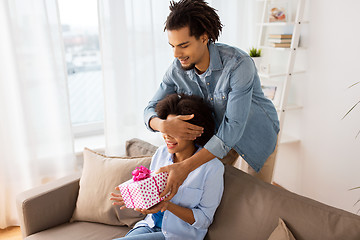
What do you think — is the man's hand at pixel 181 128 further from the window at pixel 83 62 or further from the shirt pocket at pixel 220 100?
the window at pixel 83 62

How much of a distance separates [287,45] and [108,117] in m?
1.44

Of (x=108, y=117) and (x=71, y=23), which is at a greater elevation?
(x=71, y=23)

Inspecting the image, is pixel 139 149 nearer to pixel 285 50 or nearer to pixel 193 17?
pixel 193 17

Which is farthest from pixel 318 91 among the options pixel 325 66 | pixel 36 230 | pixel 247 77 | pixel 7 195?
pixel 7 195

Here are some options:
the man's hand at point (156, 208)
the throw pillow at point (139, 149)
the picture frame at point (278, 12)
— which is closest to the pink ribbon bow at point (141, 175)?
the man's hand at point (156, 208)

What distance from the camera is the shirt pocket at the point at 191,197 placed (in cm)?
149

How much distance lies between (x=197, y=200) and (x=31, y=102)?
156 cm

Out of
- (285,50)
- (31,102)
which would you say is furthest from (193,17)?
(31,102)

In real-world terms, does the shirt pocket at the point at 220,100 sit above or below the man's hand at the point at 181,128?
above

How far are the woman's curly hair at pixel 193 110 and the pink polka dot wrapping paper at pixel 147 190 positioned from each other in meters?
0.27

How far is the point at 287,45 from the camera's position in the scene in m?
2.64

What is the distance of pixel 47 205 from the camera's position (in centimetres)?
188

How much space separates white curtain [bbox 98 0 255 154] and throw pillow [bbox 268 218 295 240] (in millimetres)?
1672

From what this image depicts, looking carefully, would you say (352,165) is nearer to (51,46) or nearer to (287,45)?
(287,45)
